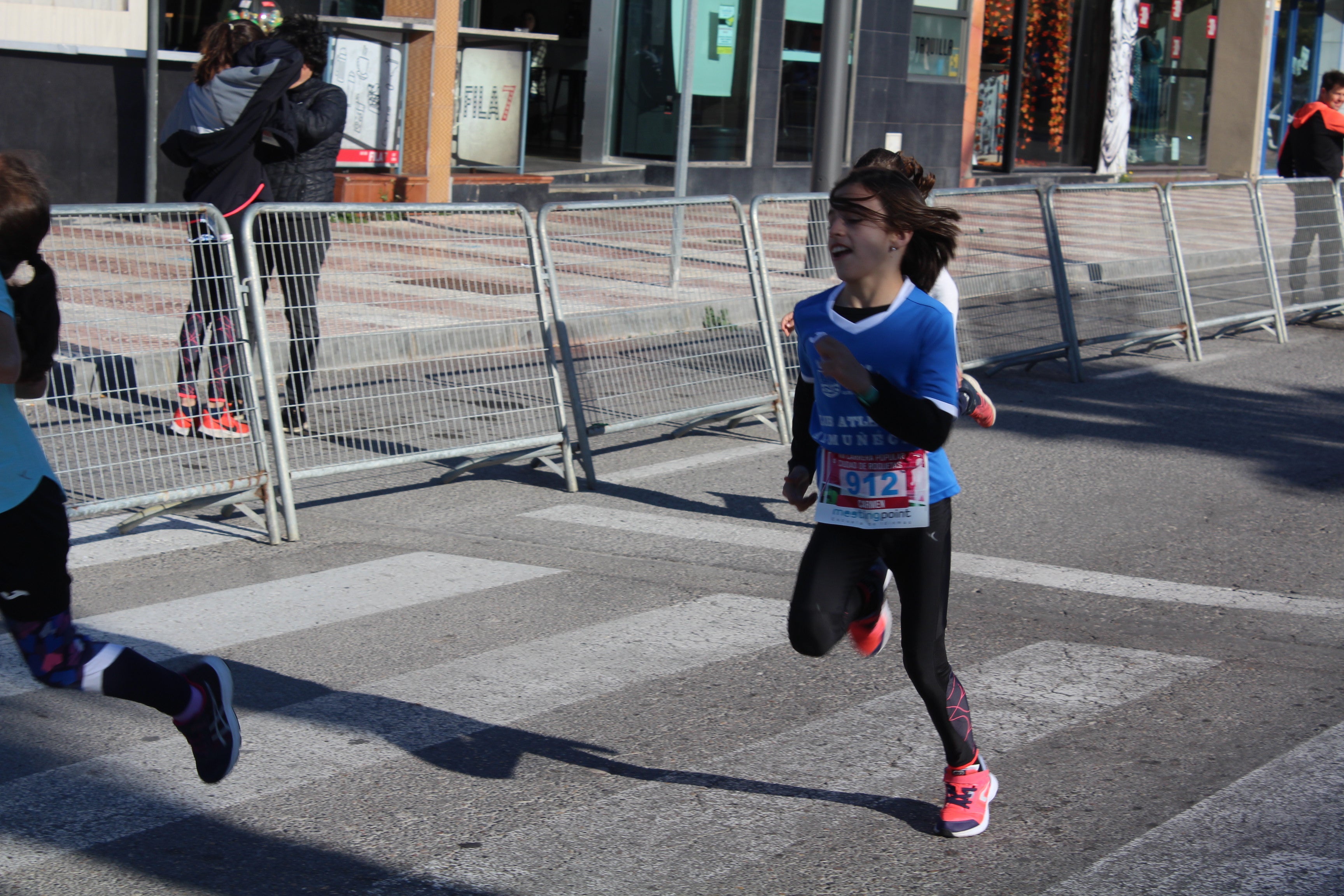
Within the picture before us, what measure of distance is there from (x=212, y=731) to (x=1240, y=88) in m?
30.7

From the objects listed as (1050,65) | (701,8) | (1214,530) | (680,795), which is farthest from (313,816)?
(1050,65)

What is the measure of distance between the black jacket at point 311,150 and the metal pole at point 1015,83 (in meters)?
19.1

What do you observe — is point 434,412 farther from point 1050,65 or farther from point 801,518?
point 1050,65

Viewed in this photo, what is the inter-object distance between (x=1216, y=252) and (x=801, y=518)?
683cm

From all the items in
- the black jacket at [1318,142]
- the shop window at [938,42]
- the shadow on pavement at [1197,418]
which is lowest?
the shadow on pavement at [1197,418]

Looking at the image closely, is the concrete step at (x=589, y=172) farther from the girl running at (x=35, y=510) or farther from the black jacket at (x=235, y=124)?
the girl running at (x=35, y=510)

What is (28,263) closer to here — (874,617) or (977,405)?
(874,617)

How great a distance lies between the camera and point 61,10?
13586mm

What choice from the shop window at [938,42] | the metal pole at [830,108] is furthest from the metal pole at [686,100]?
the shop window at [938,42]

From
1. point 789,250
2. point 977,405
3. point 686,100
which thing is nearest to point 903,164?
point 977,405

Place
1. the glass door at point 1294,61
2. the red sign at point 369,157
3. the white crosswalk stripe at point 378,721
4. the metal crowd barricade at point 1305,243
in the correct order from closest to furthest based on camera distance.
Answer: the white crosswalk stripe at point 378,721 → the metal crowd barricade at point 1305,243 → the red sign at point 369,157 → the glass door at point 1294,61

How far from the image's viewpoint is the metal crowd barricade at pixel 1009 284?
9.91m

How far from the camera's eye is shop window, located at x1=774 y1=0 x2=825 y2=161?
21.0 meters

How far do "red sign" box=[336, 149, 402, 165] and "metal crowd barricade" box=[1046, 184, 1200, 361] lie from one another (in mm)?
8025
